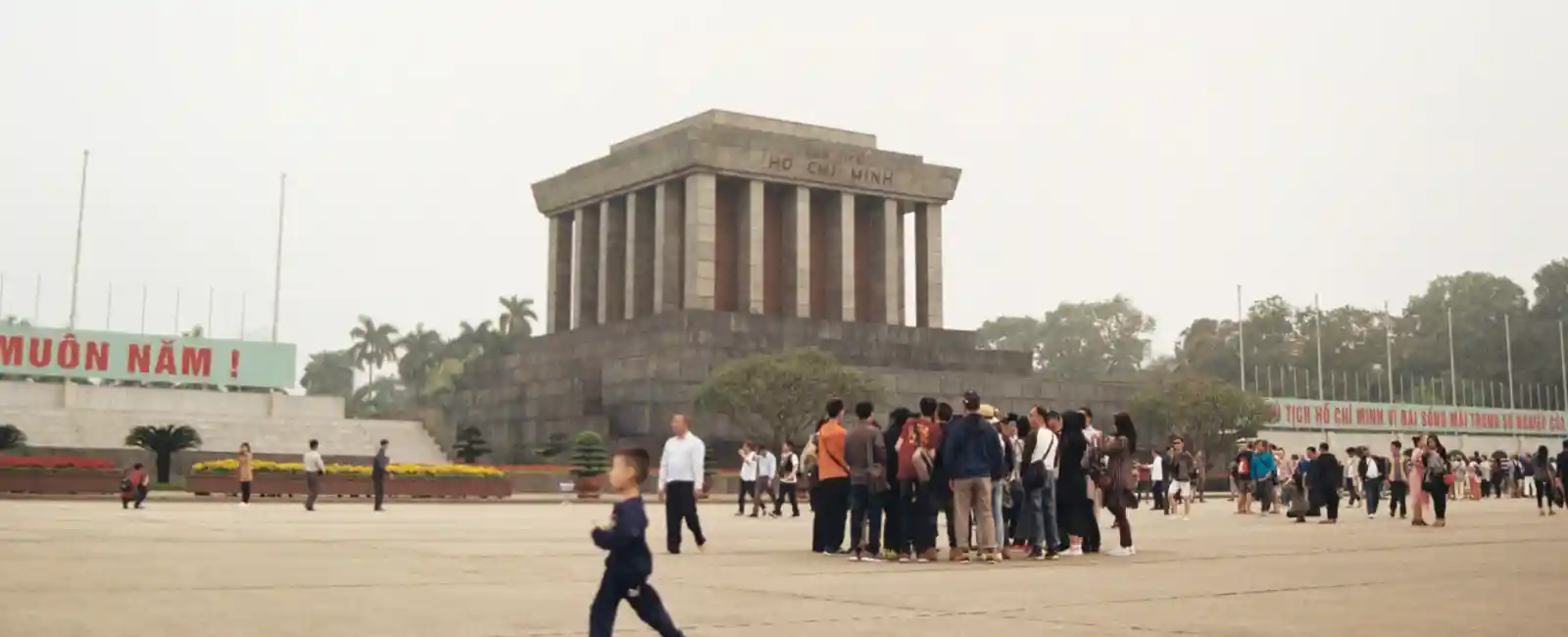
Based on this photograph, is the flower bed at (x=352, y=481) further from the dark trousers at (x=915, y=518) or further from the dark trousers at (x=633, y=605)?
the dark trousers at (x=633, y=605)

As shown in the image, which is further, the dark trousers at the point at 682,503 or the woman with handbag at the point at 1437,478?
the woman with handbag at the point at 1437,478

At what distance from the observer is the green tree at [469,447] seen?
1971 inches

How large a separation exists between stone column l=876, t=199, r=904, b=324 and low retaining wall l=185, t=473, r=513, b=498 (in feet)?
92.7

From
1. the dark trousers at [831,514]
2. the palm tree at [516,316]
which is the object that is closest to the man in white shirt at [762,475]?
the dark trousers at [831,514]

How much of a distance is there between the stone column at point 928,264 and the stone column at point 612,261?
13376mm

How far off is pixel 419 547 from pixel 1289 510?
15.9 meters

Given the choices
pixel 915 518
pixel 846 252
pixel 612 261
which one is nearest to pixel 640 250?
pixel 612 261

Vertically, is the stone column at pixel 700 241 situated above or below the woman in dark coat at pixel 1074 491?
above

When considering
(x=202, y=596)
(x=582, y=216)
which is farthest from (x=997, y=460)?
(x=582, y=216)

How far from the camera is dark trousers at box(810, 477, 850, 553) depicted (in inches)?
639

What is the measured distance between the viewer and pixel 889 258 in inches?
2584

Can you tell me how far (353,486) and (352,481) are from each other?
5.3 inches

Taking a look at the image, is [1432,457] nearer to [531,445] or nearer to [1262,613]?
[1262,613]

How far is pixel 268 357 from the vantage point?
60719 millimetres
